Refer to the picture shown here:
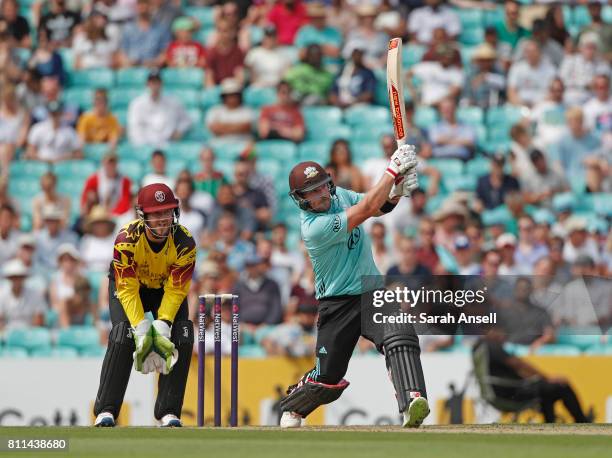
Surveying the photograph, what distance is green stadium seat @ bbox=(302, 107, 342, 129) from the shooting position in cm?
1627

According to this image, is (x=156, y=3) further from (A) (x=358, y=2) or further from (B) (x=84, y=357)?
(B) (x=84, y=357)

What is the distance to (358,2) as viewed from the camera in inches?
686

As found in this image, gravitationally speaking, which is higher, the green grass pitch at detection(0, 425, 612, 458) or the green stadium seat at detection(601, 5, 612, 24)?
the green stadium seat at detection(601, 5, 612, 24)

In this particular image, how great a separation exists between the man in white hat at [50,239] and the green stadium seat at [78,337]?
1.22 meters

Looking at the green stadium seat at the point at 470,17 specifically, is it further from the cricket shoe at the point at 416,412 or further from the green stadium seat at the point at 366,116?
the cricket shoe at the point at 416,412

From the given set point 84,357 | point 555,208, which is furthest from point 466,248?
point 84,357

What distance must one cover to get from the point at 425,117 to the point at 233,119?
219 centimetres

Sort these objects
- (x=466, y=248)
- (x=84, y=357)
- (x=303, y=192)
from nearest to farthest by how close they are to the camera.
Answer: (x=303, y=192)
(x=84, y=357)
(x=466, y=248)

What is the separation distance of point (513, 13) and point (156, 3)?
171 inches

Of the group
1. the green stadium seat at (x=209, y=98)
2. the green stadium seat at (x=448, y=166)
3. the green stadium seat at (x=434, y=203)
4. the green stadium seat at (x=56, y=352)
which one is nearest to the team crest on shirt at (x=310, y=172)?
the green stadium seat at (x=56, y=352)

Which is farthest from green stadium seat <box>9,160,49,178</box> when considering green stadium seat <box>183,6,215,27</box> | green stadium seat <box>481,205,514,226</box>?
green stadium seat <box>481,205,514,226</box>

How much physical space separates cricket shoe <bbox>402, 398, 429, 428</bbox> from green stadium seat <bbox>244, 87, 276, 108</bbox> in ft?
27.1

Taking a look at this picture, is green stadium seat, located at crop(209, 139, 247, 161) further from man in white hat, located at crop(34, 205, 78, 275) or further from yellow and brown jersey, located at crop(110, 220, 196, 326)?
yellow and brown jersey, located at crop(110, 220, 196, 326)

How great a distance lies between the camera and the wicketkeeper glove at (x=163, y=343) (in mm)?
9125
